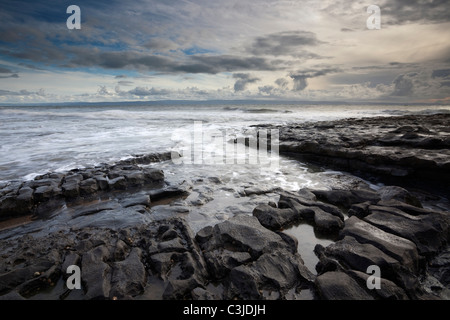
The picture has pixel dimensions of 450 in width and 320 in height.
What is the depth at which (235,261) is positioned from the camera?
327cm

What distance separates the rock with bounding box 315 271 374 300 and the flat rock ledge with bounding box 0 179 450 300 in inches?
0.4

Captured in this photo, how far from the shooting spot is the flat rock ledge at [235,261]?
2.83 meters

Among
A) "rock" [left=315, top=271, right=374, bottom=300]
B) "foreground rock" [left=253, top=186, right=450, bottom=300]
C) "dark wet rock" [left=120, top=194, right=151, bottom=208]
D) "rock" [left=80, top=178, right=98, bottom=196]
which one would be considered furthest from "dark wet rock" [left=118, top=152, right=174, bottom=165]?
"rock" [left=315, top=271, right=374, bottom=300]

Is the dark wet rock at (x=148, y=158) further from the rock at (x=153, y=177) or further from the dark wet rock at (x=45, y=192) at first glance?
the dark wet rock at (x=45, y=192)

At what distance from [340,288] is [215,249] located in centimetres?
178

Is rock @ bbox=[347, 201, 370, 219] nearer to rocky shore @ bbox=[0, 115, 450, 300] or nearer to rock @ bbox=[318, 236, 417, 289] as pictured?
rocky shore @ bbox=[0, 115, 450, 300]

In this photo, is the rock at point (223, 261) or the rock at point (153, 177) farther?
the rock at point (153, 177)

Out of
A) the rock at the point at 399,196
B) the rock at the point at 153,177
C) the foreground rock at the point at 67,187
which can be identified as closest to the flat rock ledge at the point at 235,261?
the rock at the point at 399,196

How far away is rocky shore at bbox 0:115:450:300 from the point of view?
9.41 feet

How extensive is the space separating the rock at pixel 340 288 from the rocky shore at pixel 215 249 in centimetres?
1

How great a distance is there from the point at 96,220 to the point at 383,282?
5036 millimetres

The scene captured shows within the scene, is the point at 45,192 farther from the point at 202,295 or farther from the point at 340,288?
the point at 340,288
